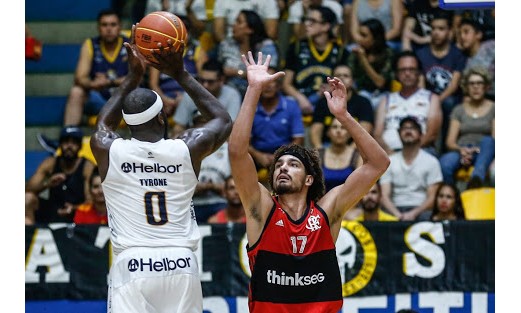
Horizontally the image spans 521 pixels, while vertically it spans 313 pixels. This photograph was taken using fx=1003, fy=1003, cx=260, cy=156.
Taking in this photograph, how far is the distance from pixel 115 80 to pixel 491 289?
19.4ft

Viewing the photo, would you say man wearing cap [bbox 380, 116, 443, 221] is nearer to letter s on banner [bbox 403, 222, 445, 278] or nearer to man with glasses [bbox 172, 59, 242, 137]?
letter s on banner [bbox 403, 222, 445, 278]

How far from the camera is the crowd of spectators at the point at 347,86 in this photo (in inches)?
493

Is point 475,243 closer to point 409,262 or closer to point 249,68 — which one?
point 409,262

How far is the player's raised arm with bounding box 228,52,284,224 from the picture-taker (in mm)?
7000

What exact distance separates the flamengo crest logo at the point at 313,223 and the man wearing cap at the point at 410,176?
201 inches

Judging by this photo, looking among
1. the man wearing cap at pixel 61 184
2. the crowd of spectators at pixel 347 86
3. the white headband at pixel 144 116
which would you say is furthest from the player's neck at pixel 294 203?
the man wearing cap at pixel 61 184

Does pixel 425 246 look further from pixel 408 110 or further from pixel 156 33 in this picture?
pixel 156 33

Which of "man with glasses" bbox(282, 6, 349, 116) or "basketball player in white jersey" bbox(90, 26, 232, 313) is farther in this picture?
"man with glasses" bbox(282, 6, 349, 116)

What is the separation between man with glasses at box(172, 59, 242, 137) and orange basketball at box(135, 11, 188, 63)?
536 centimetres

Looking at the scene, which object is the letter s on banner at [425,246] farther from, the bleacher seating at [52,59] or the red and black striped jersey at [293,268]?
the bleacher seating at [52,59]

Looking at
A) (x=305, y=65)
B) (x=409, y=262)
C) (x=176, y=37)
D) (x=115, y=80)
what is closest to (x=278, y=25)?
(x=305, y=65)

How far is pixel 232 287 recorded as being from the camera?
1052 centimetres

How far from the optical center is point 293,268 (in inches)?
287

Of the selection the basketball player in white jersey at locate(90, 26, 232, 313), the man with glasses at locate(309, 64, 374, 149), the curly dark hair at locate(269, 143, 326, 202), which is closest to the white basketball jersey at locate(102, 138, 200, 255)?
the basketball player in white jersey at locate(90, 26, 232, 313)
